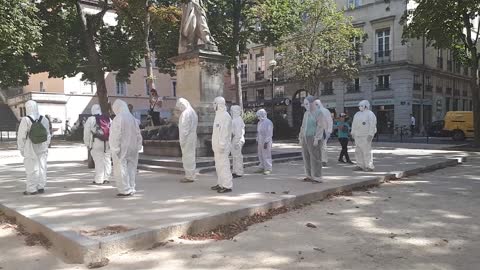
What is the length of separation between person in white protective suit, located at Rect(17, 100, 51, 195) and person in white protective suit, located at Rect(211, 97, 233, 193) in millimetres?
3185

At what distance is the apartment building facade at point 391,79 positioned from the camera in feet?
129

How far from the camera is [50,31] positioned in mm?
23750

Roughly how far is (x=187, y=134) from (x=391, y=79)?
34.4 metres

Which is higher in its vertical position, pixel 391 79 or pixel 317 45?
pixel 317 45

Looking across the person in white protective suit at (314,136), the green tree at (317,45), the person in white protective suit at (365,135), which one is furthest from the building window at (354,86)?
the person in white protective suit at (314,136)

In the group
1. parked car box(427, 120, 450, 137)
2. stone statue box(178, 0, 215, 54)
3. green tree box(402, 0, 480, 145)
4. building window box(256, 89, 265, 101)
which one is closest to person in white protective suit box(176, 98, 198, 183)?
stone statue box(178, 0, 215, 54)

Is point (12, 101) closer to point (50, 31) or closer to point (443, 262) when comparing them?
point (50, 31)

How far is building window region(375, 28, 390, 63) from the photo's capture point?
40.8m

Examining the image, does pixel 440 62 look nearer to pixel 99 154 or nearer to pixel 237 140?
pixel 237 140

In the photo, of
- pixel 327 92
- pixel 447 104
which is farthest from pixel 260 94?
pixel 447 104

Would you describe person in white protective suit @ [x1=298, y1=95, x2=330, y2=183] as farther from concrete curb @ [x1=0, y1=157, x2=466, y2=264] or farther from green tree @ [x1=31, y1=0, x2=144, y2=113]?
green tree @ [x1=31, y1=0, x2=144, y2=113]

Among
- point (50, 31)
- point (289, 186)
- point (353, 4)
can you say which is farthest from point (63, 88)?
point (289, 186)

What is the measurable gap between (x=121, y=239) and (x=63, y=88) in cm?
4697

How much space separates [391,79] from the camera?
132ft
